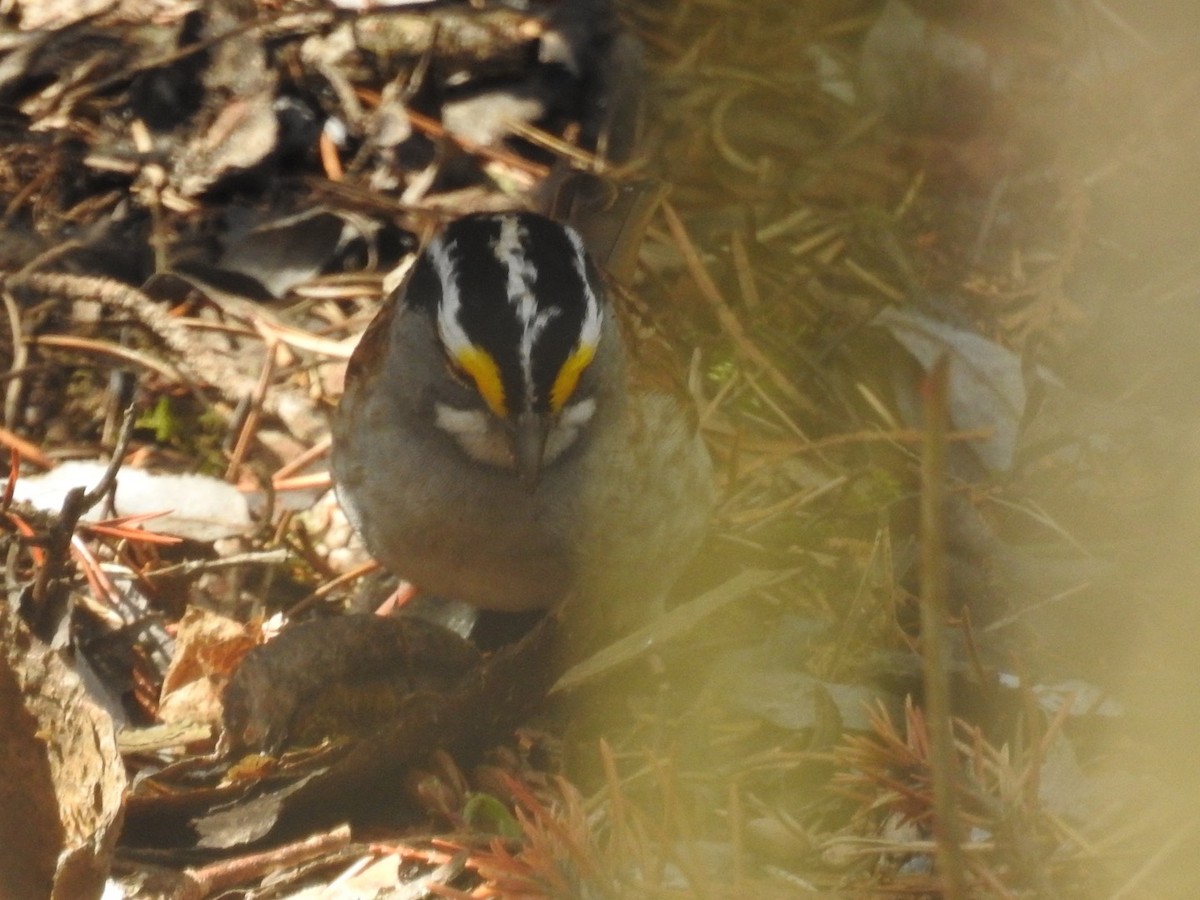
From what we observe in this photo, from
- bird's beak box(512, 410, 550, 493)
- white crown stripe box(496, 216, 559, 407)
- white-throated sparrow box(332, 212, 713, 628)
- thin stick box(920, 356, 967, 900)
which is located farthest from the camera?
white-throated sparrow box(332, 212, 713, 628)

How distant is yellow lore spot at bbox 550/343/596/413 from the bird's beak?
0.04 m

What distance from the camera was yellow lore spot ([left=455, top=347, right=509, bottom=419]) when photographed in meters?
3.23

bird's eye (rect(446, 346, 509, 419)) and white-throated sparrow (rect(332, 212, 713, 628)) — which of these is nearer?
bird's eye (rect(446, 346, 509, 419))

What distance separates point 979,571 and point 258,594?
1.81 m

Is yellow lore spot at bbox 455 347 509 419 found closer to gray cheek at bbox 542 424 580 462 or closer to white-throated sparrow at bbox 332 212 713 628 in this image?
white-throated sparrow at bbox 332 212 713 628

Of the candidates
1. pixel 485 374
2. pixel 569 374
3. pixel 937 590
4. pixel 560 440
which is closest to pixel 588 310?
pixel 569 374

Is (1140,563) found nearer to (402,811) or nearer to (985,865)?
(985,865)

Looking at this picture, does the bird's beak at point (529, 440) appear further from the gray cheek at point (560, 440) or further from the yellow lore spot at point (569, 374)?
the gray cheek at point (560, 440)

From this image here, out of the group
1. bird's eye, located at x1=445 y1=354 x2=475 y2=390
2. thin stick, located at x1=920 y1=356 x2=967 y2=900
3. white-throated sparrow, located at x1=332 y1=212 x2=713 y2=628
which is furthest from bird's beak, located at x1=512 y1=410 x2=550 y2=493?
thin stick, located at x1=920 y1=356 x2=967 y2=900

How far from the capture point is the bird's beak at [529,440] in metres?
3.32

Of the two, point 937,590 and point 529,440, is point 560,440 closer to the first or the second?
point 529,440

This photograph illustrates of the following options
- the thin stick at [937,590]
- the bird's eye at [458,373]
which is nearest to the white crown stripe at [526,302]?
the bird's eye at [458,373]

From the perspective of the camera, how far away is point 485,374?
326 centimetres

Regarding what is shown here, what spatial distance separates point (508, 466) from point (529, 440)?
10.8 inches
